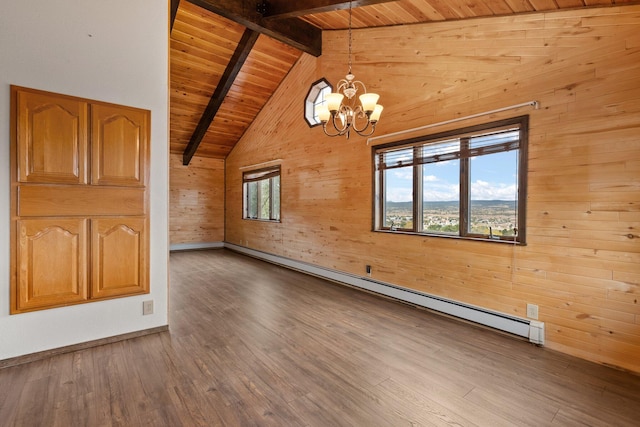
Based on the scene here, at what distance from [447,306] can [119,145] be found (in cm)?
380

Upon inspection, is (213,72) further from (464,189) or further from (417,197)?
(464,189)

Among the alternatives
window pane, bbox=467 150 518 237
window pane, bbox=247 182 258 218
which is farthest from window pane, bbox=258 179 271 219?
window pane, bbox=467 150 518 237

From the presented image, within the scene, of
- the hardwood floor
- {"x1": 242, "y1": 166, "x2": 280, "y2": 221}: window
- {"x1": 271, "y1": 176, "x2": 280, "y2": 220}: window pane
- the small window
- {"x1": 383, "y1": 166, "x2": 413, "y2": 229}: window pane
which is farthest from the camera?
{"x1": 242, "y1": 166, "x2": 280, "y2": 221}: window

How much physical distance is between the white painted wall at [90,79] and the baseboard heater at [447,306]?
8.73 feet

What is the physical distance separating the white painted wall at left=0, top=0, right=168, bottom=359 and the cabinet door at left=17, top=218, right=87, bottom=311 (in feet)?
0.30

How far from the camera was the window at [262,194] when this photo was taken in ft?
22.4

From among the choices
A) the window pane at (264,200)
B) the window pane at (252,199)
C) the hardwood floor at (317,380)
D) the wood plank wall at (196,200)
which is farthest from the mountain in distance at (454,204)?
the wood plank wall at (196,200)

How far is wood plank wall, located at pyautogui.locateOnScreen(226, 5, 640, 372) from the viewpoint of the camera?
2338 mm

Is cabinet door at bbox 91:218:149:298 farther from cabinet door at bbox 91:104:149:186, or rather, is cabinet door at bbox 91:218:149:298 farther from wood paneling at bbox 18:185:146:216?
cabinet door at bbox 91:104:149:186

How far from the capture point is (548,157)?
2701 mm

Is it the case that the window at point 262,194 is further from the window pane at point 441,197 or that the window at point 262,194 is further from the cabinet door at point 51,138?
the cabinet door at point 51,138

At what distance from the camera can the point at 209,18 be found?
16.1 ft

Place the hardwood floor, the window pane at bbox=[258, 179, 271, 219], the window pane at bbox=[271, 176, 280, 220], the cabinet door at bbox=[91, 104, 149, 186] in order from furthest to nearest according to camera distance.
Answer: the window pane at bbox=[258, 179, 271, 219], the window pane at bbox=[271, 176, 280, 220], the cabinet door at bbox=[91, 104, 149, 186], the hardwood floor

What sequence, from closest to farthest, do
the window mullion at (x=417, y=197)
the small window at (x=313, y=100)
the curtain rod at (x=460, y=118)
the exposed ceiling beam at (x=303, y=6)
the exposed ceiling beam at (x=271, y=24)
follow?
1. the curtain rod at (x=460, y=118)
2. the exposed ceiling beam at (x=303, y=6)
3. the window mullion at (x=417, y=197)
4. the exposed ceiling beam at (x=271, y=24)
5. the small window at (x=313, y=100)
